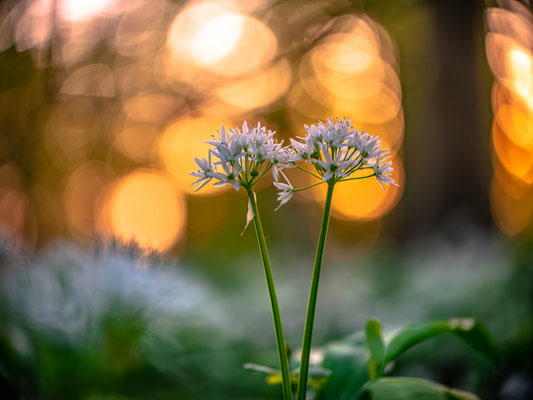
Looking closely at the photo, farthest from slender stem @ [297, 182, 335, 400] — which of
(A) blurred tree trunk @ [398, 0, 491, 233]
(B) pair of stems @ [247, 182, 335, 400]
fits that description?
(A) blurred tree trunk @ [398, 0, 491, 233]

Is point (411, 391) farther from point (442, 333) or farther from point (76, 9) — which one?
point (76, 9)

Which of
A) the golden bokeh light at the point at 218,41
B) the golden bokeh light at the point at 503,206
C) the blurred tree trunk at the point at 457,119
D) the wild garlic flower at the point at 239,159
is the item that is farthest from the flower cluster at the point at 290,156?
the golden bokeh light at the point at 218,41

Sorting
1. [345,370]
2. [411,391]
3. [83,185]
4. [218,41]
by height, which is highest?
[218,41]

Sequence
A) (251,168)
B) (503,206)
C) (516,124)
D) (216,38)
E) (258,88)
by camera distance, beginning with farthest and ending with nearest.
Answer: (258,88), (216,38), (503,206), (516,124), (251,168)

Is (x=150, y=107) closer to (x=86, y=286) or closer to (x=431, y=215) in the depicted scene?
(x=431, y=215)

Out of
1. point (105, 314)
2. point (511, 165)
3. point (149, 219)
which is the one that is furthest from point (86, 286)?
point (149, 219)

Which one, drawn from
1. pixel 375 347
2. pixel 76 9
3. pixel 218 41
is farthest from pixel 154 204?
pixel 375 347
